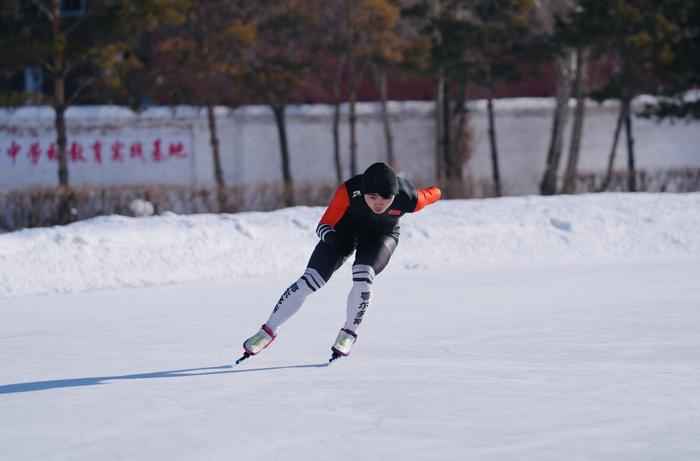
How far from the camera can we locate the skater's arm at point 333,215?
7.73 m

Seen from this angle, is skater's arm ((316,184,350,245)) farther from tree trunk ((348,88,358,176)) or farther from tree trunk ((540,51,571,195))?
tree trunk ((348,88,358,176))

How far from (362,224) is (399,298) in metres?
3.69

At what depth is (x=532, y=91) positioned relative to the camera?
36.0 m

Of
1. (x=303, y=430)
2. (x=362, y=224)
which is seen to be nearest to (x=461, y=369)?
(x=362, y=224)

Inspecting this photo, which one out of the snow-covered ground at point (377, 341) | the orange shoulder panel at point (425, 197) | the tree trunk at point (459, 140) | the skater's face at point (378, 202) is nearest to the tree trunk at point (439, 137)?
the tree trunk at point (459, 140)

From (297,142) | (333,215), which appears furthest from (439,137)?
(333,215)

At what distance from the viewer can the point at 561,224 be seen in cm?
1612

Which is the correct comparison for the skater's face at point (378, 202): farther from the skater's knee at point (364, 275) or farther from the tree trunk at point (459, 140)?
the tree trunk at point (459, 140)

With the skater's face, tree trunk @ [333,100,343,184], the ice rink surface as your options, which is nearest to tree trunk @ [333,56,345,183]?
tree trunk @ [333,100,343,184]

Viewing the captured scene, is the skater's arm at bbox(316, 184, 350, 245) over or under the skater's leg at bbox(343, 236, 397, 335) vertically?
over

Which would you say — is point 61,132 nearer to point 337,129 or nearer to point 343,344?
point 337,129

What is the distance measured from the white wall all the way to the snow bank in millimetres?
11246

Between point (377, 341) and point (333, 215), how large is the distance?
1.46 meters

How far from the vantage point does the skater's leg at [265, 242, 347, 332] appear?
7773mm
